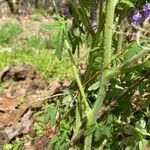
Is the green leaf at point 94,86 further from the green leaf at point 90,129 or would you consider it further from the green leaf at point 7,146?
the green leaf at point 7,146

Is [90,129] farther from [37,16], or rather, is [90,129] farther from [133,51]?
[37,16]

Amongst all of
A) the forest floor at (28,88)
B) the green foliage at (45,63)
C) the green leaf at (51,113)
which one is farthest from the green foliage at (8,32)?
the green leaf at (51,113)

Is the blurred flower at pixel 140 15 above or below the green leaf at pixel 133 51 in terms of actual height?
above

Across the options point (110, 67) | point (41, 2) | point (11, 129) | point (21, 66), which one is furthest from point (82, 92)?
point (41, 2)

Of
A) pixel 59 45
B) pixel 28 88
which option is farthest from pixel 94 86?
pixel 28 88

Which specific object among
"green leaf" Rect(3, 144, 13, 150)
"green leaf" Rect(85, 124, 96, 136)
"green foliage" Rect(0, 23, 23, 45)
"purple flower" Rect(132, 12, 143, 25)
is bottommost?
"green foliage" Rect(0, 23, 23, 45)

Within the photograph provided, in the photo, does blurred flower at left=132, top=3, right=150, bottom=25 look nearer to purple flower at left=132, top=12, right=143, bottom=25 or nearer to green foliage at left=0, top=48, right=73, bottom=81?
purple flower at left=132, top=12, right=143, bottom=25

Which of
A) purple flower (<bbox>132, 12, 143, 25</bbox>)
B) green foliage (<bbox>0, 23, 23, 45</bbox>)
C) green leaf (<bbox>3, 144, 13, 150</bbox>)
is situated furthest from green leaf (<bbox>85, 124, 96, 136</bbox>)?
green foliage (<bbox>0, 23, 23, 45</bbox>)

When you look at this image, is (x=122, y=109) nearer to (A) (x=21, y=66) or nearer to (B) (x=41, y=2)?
(A) (x=21, y=66)
